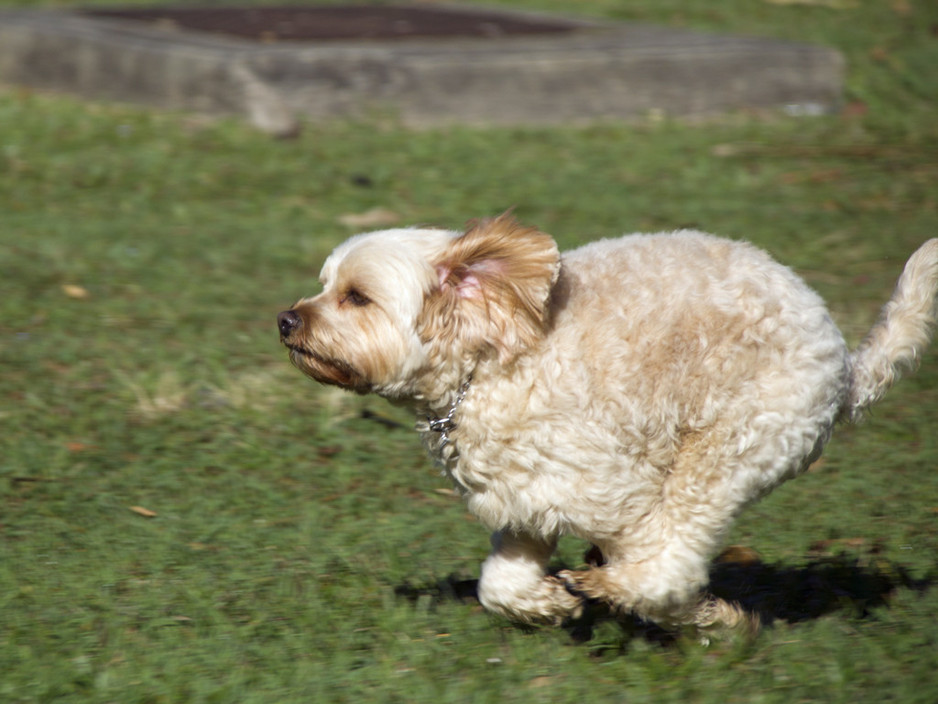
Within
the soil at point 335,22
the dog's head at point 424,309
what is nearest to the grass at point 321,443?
the dog's head at point 424,309

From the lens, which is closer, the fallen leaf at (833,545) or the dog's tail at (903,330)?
the dog's tail at (903,330)

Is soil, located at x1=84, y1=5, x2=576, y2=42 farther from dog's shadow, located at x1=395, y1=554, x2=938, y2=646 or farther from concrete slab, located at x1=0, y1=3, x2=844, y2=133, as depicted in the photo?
dog's shadow, located at x1=395, y1=554, x2=938, y2=646

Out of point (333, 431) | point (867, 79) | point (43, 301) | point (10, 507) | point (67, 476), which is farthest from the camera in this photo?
point (867, 79)

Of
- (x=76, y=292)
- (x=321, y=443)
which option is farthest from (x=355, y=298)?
(x=76, y=292)

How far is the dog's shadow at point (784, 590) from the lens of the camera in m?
4.20

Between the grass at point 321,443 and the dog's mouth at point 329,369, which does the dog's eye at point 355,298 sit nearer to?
the dog's mouth at point 329,369

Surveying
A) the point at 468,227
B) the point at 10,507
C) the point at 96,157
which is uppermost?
the point at 468,227

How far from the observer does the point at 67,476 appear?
527 centimetres

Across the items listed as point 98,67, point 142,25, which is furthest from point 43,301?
point 142,25

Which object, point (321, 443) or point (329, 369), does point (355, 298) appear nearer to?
point (329, 369)

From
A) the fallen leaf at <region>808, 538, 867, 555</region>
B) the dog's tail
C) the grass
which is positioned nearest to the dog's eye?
the grass

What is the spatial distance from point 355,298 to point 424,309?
234 mm

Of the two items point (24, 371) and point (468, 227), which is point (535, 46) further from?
point (468, 227)

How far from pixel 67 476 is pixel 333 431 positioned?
127cm
